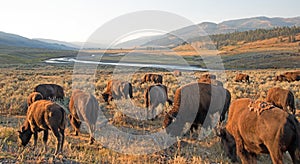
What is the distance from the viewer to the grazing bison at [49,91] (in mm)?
15392

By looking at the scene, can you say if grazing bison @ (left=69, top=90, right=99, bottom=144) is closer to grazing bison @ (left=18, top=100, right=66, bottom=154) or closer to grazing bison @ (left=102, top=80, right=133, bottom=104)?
grazing bison @ (left=18, top=100, right=66, bottom=154)

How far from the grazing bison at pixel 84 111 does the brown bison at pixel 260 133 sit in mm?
4740

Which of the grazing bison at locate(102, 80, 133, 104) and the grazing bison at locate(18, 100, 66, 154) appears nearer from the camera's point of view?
the grazing bison at locate(18, 100, 66, 154)

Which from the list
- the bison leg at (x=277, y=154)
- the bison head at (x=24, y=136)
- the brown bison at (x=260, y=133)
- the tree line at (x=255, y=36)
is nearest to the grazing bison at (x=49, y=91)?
the bison head at (x=24, y=136)

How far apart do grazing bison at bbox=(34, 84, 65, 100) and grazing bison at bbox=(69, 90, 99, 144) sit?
15.3 feet

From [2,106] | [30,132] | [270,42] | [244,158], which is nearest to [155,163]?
[244,158]

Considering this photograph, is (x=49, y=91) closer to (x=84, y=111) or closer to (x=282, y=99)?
(x=84, y=111)

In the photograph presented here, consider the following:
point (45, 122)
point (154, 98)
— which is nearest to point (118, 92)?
point (154, 98)

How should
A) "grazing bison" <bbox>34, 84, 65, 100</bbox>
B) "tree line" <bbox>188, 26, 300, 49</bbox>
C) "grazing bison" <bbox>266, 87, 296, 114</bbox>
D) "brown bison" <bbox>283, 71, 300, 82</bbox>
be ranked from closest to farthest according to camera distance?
"grazing bison" <bbox>266, 87, 296, 114</bbox> < "grazing bison" <bbox>34, 84, 65, 100</bbox> < "brown bison" <bbox>283, 71, 300, 82</bbox> < "tree line" <bbox>188, 26, 300, 49</bbox>

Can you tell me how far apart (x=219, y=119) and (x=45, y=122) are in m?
6.39

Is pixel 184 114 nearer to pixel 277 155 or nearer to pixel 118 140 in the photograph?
pixel 118 140

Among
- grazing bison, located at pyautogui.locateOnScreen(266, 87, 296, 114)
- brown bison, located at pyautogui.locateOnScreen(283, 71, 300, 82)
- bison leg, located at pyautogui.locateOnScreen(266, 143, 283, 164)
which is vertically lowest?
brown bison, located at pyautogui.locateOnScreen(283, 71, 300, 82)

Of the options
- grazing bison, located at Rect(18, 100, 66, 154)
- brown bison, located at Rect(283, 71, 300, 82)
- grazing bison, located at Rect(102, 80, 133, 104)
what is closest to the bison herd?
grazing bison, located at Rect(18, 100, 66, 154)

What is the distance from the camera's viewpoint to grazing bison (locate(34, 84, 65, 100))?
15392mm
